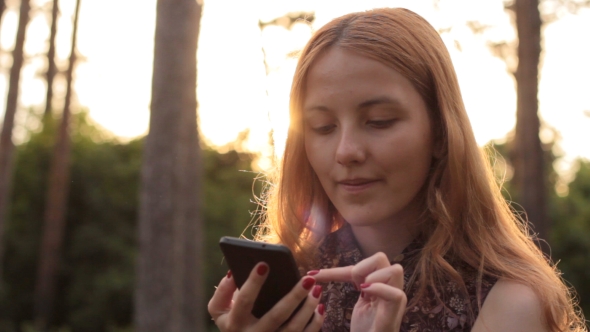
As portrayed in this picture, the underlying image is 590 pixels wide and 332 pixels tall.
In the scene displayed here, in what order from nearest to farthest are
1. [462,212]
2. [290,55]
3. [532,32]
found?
[462,212]
[290,55]
[532,32]

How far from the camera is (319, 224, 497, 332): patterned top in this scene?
5.59 ft

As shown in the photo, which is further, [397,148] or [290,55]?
[290,55]

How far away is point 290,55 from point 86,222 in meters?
14.4

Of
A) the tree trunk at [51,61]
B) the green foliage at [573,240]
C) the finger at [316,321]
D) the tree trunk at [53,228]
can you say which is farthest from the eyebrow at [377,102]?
the tree trunk at [51,61]

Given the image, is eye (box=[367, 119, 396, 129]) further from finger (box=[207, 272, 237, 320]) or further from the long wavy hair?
finger (box=[207, 272, 237, 320])

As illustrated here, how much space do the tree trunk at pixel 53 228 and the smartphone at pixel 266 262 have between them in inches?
574

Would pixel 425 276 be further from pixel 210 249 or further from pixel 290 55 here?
pixel 210 249

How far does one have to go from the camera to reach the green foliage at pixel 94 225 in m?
14.8

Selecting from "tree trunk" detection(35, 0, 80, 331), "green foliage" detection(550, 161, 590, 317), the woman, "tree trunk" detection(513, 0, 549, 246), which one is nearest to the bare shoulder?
the woman

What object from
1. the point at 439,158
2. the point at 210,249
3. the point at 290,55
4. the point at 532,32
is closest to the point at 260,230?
the point at 290,55

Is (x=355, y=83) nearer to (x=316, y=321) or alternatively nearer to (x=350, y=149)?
(x=350, y=149)

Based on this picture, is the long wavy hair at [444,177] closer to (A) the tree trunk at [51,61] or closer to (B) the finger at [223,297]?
(B) the finger at [223,297]

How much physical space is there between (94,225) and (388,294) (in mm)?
14622

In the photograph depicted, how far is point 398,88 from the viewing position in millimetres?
1756
